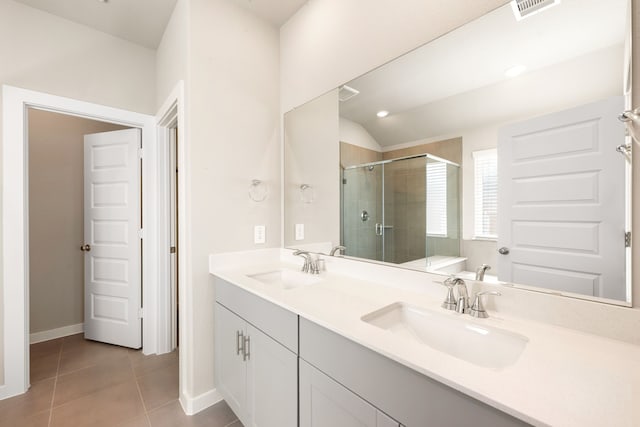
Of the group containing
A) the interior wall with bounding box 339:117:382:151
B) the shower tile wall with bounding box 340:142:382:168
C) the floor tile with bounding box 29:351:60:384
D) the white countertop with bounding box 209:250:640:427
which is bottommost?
the floor tile with bounding box 29:351:60:384

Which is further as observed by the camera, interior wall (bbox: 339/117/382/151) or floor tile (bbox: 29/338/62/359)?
floor tile (bbox: 29/338/62/359)

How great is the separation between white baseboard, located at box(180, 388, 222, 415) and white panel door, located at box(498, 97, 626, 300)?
184 cm

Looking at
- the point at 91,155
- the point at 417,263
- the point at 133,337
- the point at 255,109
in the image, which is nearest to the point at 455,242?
the point at 417,263

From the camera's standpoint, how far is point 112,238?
8.26 ft

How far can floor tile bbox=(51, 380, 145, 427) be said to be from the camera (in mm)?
1589

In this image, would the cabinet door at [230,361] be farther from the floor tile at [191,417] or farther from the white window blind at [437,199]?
the white window blind at [437,199]

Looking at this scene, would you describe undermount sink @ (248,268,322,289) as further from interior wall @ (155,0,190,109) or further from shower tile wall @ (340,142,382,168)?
interior wall @ (155,0,190,109)

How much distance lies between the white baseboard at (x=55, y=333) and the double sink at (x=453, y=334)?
3277mm

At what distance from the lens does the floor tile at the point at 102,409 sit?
1.59m

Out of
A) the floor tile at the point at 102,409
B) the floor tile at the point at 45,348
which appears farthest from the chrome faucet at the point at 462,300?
the floor tile at the point at 45,348

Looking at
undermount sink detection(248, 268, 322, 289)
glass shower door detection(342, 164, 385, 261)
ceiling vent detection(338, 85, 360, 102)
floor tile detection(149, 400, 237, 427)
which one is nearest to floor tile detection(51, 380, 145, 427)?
floor tile detection(149, 400, 237, 427)

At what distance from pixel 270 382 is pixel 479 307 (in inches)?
37.5

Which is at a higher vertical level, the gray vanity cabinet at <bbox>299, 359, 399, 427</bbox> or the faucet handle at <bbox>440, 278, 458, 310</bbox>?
the faucet handle at <bbox>440, 278, 458, 310</bbox>

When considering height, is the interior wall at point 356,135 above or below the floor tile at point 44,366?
above
